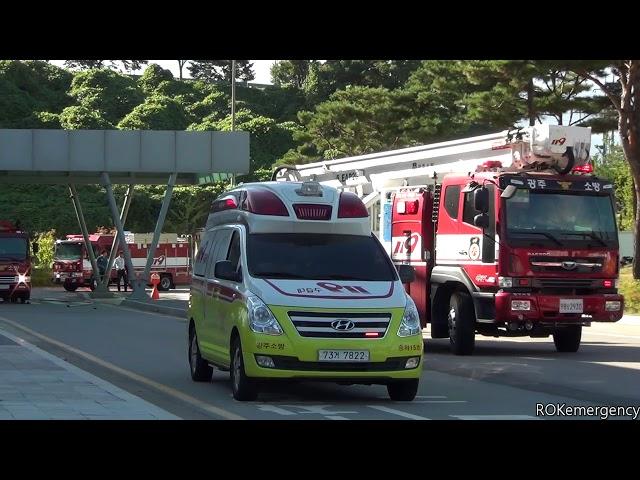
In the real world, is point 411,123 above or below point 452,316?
above

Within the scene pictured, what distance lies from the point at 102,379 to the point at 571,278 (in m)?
7.83

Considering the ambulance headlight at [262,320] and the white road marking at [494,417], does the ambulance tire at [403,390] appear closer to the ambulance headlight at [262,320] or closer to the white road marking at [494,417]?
the white road marking at [494,417]

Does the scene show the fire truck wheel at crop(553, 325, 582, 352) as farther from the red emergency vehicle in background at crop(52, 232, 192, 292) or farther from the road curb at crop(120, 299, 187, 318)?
the red emergency vehicle in background at crop(52, 232, 192, 292)

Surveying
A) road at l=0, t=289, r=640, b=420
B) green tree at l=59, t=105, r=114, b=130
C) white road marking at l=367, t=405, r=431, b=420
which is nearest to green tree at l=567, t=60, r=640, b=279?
road at l=0, t=289, r=640, b=420

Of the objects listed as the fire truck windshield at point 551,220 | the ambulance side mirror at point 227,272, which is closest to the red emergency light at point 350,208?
the ambulance side mirror at point 227,272

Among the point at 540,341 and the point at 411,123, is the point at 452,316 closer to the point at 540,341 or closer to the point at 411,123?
the point at 540,341

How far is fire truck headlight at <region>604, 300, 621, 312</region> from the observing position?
19781 mm

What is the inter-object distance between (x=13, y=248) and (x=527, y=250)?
89.0 ft

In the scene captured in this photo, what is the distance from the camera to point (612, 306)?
19828mm

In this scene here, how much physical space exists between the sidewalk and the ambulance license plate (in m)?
1.86

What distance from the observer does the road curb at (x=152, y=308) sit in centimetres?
3441

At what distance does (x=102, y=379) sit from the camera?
52.1 feet

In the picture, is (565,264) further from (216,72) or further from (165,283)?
(216,72)
